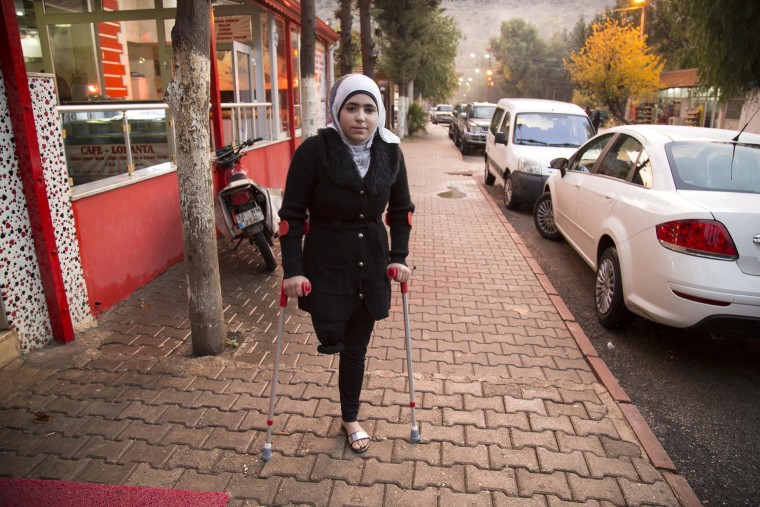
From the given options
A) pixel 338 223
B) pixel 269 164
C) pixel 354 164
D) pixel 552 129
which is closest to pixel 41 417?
pixel 338 223

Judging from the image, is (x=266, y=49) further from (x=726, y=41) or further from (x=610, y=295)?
(x=726, y=41)

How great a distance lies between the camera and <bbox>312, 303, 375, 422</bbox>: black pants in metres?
2.79

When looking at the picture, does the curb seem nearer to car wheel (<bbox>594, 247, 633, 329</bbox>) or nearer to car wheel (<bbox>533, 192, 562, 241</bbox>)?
car wheel (<bbox>594, 247, 633, 329</bbox>)

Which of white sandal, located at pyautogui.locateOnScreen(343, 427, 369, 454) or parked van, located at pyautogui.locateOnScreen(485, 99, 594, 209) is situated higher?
parked van, located at pyautogui.locateOnScreen(485, 99, 594, 209)

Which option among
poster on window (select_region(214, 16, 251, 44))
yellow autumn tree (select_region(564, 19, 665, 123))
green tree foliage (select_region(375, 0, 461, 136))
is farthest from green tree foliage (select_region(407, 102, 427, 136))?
poster on window (select_region(214, 16, 251, 44))

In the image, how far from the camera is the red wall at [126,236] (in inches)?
179

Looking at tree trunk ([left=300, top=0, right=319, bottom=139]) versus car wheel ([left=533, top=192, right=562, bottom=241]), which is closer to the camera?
tree trunk ([left=300, top=0, right=319, bottom=139])

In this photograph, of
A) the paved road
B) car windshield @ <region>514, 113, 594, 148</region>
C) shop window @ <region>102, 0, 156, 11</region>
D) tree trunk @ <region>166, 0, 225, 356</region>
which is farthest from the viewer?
car windshield @ <region>514, 113, 594, 148</region>

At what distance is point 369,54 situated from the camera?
13.5 metres

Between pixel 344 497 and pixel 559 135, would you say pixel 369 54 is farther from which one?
pixel 344 497

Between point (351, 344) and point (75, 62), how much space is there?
33.0 ft

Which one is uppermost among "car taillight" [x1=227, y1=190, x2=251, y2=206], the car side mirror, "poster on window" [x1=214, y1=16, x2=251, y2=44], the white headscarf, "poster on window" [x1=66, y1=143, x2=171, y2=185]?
"poster on window" [x1=214, y1=16, x2=251, y2=44]

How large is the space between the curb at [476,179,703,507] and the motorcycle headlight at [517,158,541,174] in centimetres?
386

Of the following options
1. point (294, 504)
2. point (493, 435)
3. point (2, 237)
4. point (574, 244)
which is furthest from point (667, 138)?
point (2, 237)
